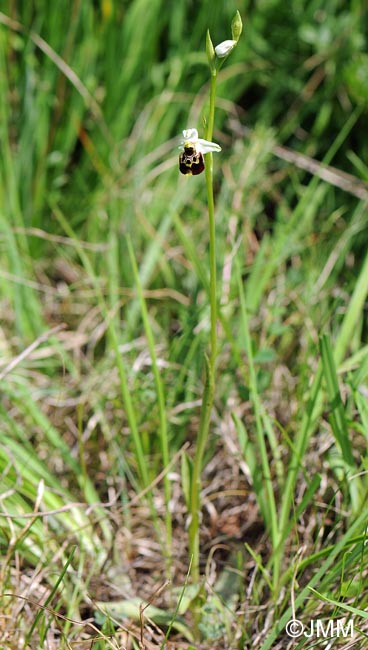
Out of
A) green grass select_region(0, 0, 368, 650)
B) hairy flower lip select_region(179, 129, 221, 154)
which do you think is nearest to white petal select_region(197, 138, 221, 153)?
hairy flower lip select_region(179, 129, 221, 154)

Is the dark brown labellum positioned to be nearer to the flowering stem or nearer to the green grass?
the flowering stem

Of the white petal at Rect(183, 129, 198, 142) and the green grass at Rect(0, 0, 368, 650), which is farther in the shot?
the green grass at Rect(0, 0, 368, 650)

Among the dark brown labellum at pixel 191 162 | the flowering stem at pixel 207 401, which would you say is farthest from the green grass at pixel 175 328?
the dark brown labellum at pixel 191 162

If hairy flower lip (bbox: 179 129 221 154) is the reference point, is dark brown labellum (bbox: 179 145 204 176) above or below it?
below

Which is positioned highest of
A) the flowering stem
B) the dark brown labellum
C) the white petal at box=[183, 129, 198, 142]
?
the white petal at box=[183, 129, 198, 142]

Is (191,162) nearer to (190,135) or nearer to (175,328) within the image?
(190,135)

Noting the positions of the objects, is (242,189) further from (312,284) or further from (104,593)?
(104,593)

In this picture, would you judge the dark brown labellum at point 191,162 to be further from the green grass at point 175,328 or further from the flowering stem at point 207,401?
the green grass at point 175,328

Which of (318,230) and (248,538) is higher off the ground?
(318,230)

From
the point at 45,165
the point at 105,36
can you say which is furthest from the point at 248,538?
the point at 105,36

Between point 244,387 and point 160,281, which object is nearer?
point 244,387
